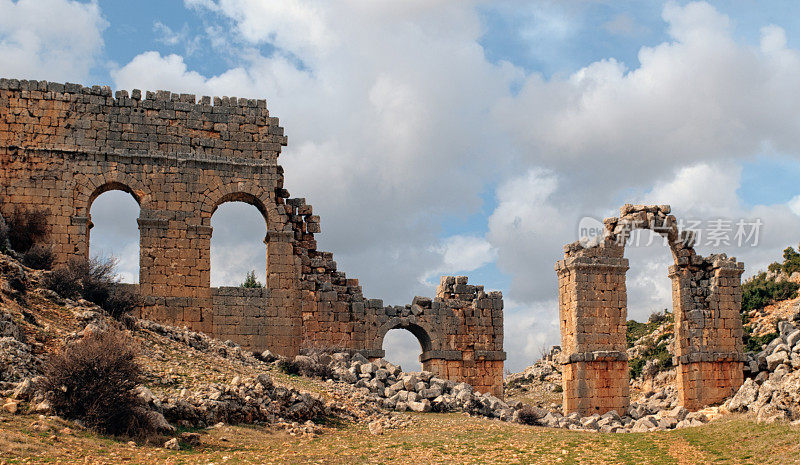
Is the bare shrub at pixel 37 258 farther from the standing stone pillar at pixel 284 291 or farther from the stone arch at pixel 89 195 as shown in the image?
the standing stone pillar at pixel 284 291

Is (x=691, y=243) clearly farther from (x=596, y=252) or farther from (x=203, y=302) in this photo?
(x=203, y=302)

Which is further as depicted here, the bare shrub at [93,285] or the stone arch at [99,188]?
the stone arch at [99,188]

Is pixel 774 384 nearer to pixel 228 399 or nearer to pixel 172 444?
pixel 228 399

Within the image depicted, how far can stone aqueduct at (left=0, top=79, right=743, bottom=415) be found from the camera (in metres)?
20.0

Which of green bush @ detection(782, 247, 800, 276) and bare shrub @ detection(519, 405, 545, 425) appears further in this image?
green bush @ detection(782, 247, 800, 276)

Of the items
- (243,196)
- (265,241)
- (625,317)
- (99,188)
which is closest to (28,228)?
(99,188)

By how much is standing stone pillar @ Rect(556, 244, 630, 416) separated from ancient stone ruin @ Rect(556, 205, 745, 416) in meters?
0.02

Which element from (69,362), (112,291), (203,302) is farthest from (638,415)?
(69,362)

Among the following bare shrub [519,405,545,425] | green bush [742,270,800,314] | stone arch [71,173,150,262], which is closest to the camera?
bare shrub [519,405,545,425]

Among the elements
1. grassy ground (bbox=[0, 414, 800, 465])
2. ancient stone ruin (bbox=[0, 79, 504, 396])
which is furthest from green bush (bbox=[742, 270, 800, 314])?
grassy ground (bbox=[0, 414, 800, 465])

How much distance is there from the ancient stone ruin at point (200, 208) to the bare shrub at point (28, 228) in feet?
0.73

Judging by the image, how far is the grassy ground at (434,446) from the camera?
10.4m

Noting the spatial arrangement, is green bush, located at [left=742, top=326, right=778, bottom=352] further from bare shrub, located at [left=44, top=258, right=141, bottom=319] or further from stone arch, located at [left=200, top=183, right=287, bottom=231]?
bare shrub, located at [left=44, top=258, right=141, bottom=319]

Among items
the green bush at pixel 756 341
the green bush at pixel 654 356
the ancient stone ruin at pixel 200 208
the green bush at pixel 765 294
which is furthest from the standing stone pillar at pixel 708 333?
the green bush at pixel 765 294
